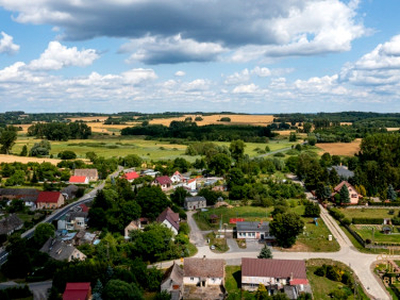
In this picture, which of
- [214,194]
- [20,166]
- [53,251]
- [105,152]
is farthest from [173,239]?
[105,152]

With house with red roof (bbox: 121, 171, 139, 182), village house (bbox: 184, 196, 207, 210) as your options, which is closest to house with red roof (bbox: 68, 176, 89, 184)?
house with red roof (bbox: 121, 171, 139, 182)

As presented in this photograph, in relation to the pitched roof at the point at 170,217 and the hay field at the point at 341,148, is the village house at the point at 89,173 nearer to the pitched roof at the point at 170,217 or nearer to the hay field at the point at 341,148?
the pitched roof at the point at 170,217

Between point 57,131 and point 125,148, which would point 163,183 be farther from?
point 57,131

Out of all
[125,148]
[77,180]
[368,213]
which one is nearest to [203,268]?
[368,213]

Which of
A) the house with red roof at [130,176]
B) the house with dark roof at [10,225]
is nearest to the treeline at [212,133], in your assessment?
the house with red roof at [130,176]

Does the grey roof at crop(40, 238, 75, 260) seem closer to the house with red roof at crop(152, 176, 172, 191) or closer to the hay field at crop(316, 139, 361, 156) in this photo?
the house with red roof at crop(152, 176, 172, 191)
